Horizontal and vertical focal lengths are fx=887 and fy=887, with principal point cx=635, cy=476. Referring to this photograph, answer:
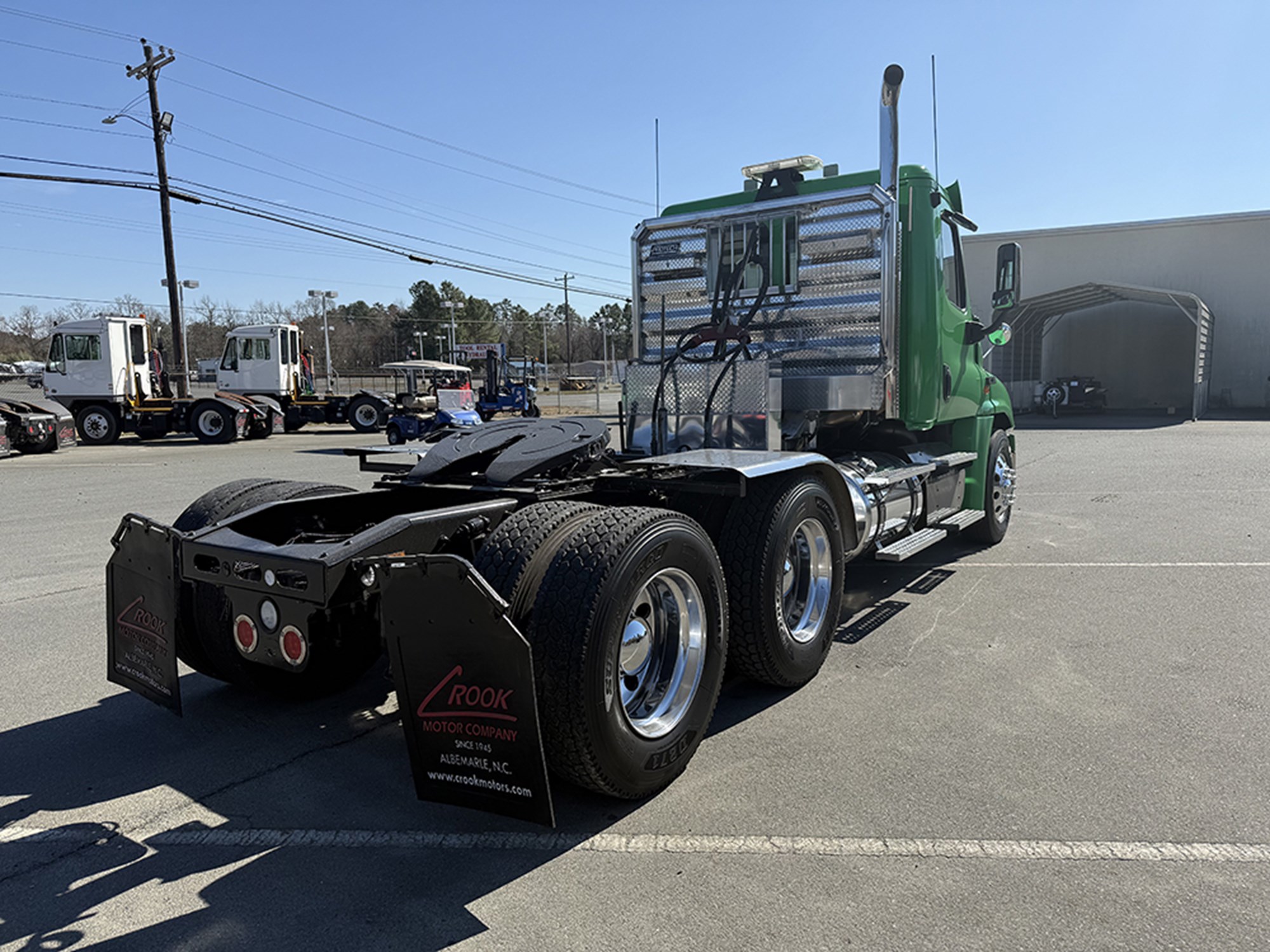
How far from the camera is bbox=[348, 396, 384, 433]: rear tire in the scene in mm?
27625

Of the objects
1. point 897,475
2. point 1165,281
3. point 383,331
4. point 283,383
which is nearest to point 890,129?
→ point 897,475

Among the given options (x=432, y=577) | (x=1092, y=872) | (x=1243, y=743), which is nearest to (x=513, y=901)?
(x=432, y=577)

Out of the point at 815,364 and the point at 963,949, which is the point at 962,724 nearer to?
the point at 963,949

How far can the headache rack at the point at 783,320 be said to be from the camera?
583cm

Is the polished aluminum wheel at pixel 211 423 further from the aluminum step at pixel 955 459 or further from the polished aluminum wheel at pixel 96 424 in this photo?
the aluminum step at pixel 955 459

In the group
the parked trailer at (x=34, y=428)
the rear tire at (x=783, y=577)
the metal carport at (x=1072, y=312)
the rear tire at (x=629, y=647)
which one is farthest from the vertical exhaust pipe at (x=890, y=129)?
the metal carport at (x=1072, y=312)

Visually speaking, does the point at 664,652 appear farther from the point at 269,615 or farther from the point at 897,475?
the point at 897,475

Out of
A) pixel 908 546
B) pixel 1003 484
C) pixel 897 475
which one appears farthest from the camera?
Result: pixel 1003 484

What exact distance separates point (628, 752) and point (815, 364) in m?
3.93

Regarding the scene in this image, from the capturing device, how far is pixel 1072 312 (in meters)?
35.2

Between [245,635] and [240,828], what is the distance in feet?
2.23

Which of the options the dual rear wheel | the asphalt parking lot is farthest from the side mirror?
the dual rear wheel

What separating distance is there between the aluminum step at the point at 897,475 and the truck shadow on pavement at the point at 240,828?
1.92 m

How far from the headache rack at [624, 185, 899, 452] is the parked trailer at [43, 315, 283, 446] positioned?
20562 millimetres
